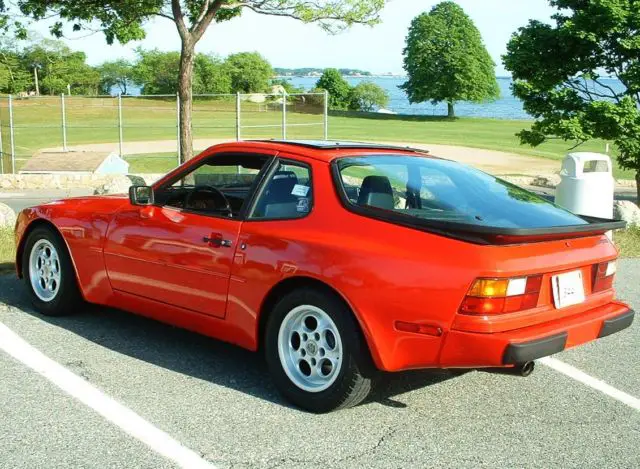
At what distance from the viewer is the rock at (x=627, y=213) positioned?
11.4m

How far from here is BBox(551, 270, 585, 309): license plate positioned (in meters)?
4.12

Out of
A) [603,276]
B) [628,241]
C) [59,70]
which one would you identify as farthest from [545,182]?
[59,70]

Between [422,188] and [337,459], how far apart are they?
1.77m

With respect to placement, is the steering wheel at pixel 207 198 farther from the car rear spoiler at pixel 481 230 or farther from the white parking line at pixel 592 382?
the white parking line at pixel 592 382

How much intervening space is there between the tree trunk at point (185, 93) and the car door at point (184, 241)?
12.5 m

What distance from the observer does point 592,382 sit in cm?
493

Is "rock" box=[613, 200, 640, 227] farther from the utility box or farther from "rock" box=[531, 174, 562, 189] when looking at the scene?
"rock" box=[531, 174, 562, 189]

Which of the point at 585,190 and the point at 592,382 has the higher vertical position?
the point at 585,190

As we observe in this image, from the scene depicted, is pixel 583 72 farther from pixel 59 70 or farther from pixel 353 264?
pixel 59 70

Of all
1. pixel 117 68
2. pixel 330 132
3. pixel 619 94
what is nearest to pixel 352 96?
pixel 117 68

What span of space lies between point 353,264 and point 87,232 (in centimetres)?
236

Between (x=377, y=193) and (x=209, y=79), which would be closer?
(x=377, y=193)

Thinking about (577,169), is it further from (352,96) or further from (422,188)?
(352,96)

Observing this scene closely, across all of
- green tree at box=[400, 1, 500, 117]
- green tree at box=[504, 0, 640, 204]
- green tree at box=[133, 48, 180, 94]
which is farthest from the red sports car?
green tree at box=[400, 1, 500, 117]
